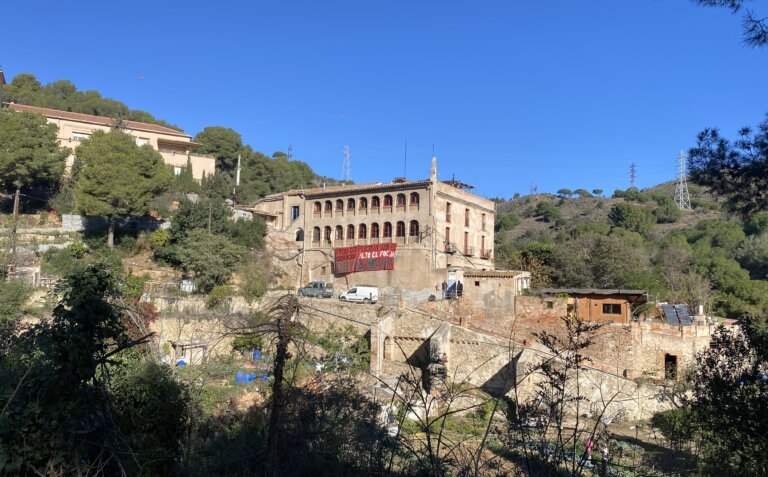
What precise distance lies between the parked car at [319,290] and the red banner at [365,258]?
2.64 m

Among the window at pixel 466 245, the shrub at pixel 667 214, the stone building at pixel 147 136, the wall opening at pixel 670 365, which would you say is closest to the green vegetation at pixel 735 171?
the wall opening at pixel 670 365

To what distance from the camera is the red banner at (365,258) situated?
33.2 meters

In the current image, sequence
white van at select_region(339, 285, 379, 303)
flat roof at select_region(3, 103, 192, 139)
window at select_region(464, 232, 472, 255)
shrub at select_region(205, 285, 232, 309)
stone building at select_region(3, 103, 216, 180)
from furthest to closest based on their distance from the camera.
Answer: stone building at select_region(3, 103, 216, 180), flat roof at select_region(3, 103, 192, 139), window at select_region(464, 232, 472, 255), white van at select_region(339, 285, 379, 303), shrub at select_region(205, 285, 232, 309)

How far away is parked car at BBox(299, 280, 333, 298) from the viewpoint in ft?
102

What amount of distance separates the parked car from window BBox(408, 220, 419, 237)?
19.3 feet

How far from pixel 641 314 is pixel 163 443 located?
2318cm

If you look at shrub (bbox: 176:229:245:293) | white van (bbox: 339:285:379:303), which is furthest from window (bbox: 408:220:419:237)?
shrub (bbox: 176:229:245:293)

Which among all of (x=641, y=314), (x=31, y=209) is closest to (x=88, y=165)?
(x=31, y=209)

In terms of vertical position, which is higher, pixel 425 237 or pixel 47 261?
pixel 425 237

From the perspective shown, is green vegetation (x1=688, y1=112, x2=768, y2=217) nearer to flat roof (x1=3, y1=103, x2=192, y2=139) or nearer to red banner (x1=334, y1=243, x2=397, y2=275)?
red banner (x1=334, y1=243, x2=397, y2=275)

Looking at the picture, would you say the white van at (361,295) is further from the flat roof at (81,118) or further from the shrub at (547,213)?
the shrub at (547,213)

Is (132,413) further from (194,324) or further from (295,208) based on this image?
(295,208)

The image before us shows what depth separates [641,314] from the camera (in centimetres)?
2638

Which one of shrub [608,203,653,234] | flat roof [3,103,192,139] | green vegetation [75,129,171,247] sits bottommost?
green vegetation [75,129,171,247]
